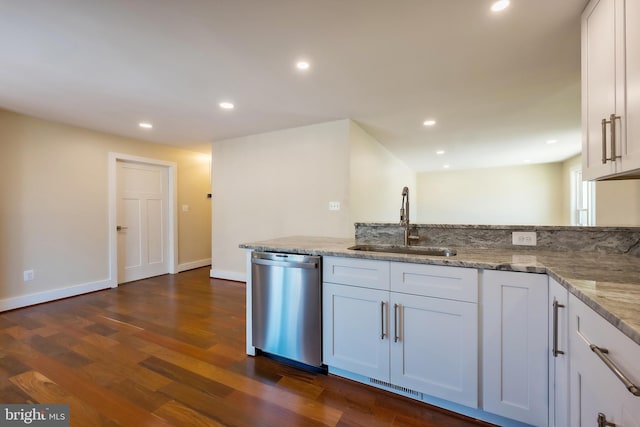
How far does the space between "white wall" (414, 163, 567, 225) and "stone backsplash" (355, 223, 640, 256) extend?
6.54 m

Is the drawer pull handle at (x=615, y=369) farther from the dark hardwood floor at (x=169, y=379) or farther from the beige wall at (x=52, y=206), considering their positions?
the beige wall at (x=52, y=206)

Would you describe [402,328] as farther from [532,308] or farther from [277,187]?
[277,187]

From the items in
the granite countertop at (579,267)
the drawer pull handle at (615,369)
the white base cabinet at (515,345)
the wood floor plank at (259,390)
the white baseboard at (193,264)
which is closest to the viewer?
the drawer pull handle at (615,369)

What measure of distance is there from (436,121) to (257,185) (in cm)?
274

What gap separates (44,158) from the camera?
3527 mm

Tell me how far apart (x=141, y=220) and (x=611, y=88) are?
5.56 m

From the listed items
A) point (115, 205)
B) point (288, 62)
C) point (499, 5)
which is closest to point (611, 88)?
point (499, 5)

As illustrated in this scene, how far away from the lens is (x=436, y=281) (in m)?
1.57

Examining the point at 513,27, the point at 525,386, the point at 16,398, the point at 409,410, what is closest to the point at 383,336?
the point at 409,410

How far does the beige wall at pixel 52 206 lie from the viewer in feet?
10.7

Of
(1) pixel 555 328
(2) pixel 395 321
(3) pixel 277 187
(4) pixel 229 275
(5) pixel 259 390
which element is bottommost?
(5) pixel 259 390

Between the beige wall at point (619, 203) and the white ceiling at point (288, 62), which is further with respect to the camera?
the beige wall at point (619, 203)

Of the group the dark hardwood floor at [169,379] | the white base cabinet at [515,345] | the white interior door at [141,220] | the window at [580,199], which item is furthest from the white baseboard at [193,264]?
the window at [580,199]

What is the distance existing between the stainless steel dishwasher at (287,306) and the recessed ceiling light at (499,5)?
6.07 ft
